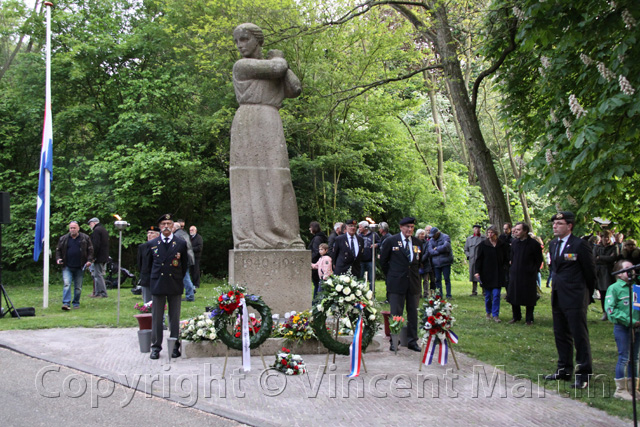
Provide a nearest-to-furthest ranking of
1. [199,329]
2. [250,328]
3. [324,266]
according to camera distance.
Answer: [250,328] → [199,329] → [324,266]

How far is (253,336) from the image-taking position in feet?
25.4

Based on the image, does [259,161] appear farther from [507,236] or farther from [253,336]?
[507,236]

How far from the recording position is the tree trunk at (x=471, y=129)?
15984 mm

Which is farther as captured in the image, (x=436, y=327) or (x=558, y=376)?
(x=436, y=327)

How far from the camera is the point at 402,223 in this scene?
9422 mm

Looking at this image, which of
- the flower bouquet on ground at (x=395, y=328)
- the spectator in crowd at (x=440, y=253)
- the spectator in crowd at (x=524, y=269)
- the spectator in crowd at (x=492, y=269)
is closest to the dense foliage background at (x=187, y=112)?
the spectator in crowd at (x=440, y=253)

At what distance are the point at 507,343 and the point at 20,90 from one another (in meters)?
21.3

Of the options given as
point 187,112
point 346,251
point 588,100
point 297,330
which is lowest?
point 297,330

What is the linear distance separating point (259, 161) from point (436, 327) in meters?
3.78

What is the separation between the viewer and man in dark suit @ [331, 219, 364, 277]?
13.2 m

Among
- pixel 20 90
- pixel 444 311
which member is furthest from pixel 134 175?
pixel 444 311

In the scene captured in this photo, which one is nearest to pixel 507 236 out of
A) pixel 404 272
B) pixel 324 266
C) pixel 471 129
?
pixel 471 129

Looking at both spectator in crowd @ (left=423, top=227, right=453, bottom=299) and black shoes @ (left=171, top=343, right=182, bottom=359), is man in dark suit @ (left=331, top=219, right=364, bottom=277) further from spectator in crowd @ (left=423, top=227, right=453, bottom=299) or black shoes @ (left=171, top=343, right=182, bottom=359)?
black shoes @ (left=171, top=343, right=182, bottom=359)

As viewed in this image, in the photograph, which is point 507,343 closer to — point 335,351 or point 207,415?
point 335,351
